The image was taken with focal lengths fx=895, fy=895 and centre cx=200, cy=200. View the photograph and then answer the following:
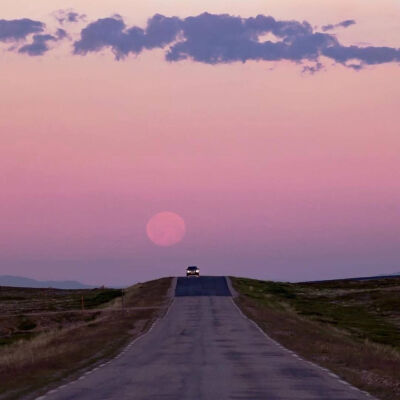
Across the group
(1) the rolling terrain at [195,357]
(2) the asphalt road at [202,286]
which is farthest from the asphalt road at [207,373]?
(2) the asphalt road at [202,286]

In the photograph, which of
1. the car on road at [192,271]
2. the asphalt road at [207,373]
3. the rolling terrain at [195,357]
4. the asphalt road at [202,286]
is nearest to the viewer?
the asphalt road at [207,373]

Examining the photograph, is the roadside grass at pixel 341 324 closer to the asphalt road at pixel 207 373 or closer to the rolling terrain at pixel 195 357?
the rolling terrain at pixel 195 357

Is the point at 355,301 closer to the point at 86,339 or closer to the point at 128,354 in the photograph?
the point at 86,339

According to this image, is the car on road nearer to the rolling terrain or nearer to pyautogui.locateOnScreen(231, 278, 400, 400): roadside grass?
pyautogui.locateOnScreen(231, 278, 400, 400): roadside grass

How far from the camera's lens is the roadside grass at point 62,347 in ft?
86.6

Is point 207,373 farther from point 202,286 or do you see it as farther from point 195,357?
point 202,286

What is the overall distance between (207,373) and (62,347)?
18.0 metres

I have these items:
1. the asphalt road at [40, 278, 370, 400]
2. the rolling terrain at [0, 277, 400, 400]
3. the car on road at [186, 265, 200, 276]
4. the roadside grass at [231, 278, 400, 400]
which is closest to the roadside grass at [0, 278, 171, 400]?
the rolling terrain at [0, 277, 400, 400]

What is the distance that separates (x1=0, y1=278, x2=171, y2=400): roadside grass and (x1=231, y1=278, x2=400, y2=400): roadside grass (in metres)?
8.11

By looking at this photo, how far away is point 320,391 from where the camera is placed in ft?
69.5

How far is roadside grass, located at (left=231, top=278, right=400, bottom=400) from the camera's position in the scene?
28981 millimetres

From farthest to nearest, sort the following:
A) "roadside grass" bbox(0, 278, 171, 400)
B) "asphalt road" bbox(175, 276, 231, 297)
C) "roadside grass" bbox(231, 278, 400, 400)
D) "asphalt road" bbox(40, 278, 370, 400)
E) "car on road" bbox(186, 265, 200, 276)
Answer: "car on road" bbox(186, 265, 200, 276)
"asphalt road" bbox(175, 276, 231, 297)
"roadside grass" bbox(231, 278, 400, 400)
"roadside grass" bbox(0, 278, 171, 400)
"asphalt road" bbox(40, 278, 370, 400)

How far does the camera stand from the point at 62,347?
42.4 m

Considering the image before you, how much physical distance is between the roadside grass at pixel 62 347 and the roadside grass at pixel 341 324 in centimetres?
811
